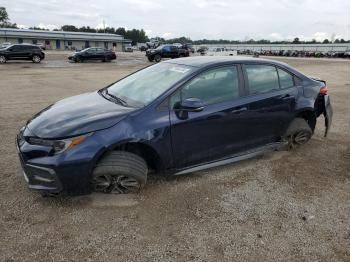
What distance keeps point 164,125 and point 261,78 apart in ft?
5.73

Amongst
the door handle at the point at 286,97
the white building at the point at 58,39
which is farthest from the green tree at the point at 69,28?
the door handle at the point at 286,97

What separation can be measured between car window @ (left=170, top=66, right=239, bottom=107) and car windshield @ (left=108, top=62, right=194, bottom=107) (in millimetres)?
161

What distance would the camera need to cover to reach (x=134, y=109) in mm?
3750

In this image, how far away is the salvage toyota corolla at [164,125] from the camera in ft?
11.2

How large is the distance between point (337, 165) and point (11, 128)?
19.4 feet

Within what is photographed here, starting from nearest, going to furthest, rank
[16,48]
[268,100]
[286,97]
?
1. [268,100]
2. [286,97]
3. [16,48]

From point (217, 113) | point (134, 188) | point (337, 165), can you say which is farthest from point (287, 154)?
point (134, 188)

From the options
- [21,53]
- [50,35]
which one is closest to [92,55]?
[21,53]

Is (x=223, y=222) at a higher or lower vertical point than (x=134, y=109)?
lower

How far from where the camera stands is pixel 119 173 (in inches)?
142

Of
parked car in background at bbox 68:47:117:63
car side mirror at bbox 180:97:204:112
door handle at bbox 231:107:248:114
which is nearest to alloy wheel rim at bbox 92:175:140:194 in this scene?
car side mirror at bbox 180:97:204:112

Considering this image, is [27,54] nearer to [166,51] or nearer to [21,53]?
[21,53]

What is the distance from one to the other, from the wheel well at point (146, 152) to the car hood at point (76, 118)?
12.9 inches

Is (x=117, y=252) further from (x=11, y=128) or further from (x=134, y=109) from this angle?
(x=11, y=128)
